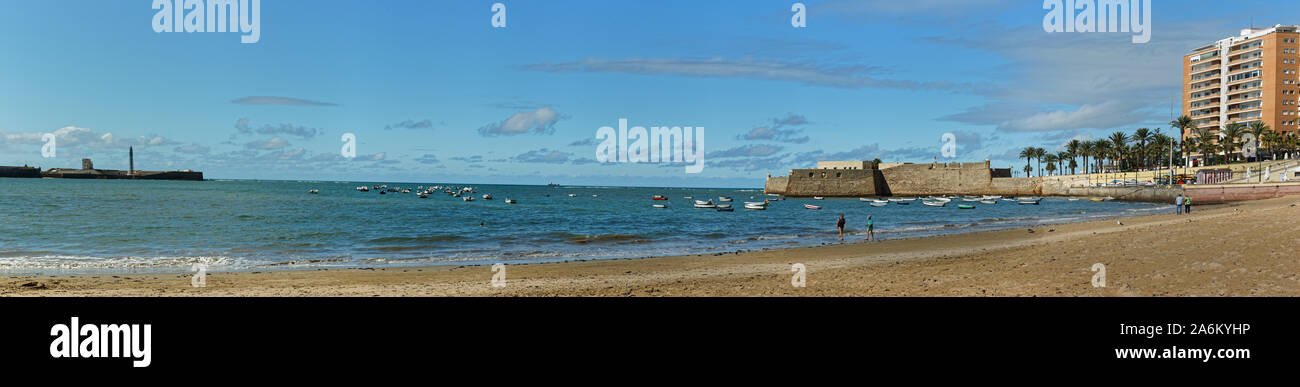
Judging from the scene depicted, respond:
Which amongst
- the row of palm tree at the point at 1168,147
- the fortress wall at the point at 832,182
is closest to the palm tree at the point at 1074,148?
the row of palm tree at the point at 1168,147

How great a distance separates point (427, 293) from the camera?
15281 mm

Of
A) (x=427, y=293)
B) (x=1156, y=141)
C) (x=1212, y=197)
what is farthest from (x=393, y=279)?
(x=1156, y=141)

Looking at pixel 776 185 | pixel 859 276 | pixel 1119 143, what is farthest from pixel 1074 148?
pixel 859 276

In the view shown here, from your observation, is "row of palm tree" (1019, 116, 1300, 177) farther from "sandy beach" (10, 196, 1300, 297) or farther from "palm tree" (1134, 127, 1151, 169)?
"sandy beach" (10, 196, 1300, 297)

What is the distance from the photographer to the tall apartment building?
119375mm

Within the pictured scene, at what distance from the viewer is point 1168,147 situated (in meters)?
131

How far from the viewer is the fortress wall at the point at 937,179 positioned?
138 metres

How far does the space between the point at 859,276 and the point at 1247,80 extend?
15045 centimetres

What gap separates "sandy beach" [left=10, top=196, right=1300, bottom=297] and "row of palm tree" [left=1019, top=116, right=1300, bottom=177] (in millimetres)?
106254

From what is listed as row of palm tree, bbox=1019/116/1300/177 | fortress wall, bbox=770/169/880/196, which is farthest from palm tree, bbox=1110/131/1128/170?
fortress wall, bbox=770/169/880/196
